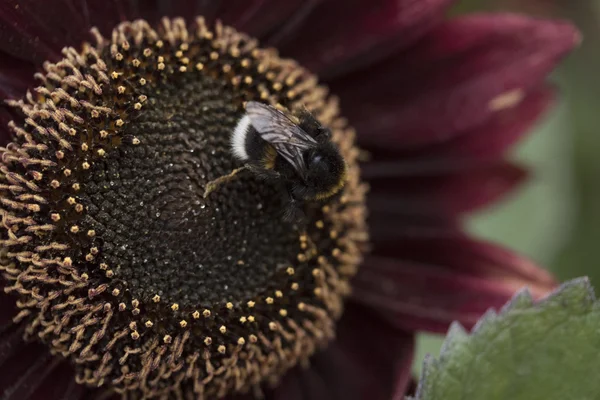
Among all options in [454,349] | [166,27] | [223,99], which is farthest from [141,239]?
[454,349]

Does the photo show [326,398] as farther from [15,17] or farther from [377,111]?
[15,17]

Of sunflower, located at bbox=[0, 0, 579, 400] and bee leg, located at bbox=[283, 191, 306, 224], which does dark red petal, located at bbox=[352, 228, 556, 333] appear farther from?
bee leg, located at bbox=[283, 191, 306, 224]

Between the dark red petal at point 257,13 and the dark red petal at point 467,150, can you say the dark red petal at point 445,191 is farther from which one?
the dark red petal at point 257,13

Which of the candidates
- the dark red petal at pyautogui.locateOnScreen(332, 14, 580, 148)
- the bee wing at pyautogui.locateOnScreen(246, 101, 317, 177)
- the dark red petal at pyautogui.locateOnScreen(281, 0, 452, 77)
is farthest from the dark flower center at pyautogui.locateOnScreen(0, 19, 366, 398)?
the dark red petal at pyautogui.locateOnScreen(332, 14, 580, 148)

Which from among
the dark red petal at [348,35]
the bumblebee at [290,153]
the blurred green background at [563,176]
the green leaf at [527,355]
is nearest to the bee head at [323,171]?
the bumblebee at [290,153]

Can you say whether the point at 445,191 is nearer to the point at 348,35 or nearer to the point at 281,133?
the point at 348,35

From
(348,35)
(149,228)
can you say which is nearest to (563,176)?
(348,35)
